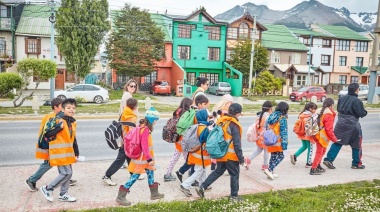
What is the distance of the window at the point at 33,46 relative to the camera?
35375 millimetres

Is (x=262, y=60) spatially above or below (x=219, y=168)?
above

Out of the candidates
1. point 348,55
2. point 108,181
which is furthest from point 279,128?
point 348,55

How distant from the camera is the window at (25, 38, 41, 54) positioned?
35.4 m

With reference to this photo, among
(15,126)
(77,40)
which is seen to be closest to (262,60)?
(77,40)

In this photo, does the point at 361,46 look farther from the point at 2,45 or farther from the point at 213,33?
the point at 2,45

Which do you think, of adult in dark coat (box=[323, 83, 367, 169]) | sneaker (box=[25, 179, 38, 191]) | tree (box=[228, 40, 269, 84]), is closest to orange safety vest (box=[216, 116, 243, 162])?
sneaker (box=[25, 179, 38, 191])

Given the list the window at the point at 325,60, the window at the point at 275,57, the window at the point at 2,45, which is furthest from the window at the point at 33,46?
the window at the point at 325,60

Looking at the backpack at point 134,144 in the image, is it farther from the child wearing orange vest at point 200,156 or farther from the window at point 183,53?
the window at point 183,53

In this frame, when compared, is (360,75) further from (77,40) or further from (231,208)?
(231,208)

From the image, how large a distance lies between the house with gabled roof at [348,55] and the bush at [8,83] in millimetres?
46136

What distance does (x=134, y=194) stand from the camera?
578cm

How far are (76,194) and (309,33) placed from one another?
5003 cm

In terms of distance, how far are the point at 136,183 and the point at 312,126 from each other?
12.3ft

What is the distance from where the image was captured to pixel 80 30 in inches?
1062
